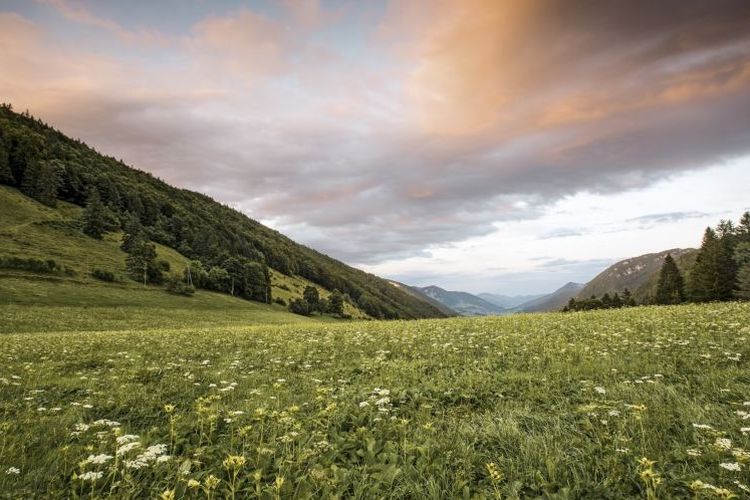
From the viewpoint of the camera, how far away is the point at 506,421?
635 centimetres

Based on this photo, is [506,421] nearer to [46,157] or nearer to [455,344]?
[455,344]

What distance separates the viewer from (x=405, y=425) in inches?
246

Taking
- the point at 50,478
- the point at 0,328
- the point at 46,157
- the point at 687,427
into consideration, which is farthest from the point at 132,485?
the point at 46,157

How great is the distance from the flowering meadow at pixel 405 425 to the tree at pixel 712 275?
8671 centimetres

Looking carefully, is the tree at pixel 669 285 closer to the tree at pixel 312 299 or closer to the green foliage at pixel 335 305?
the green foliage at pixel 335 305

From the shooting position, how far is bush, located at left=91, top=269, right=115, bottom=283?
95306 millimetres

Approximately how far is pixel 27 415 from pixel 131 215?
189 metres

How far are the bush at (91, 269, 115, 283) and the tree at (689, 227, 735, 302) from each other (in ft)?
444

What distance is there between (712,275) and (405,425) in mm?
98976

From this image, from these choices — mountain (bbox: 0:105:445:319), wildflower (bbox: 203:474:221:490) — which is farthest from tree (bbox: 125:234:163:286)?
wildflower (bbox: 203:474:221:490)


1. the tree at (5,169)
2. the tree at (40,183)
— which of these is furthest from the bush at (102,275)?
the tree at (5,169)

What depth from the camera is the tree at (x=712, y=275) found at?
253 ft

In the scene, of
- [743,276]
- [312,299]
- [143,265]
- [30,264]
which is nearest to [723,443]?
[743,276]

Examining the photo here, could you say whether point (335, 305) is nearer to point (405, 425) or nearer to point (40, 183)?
point (40, 183)
